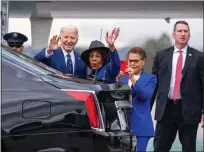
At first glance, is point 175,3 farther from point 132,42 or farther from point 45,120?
point 45,120

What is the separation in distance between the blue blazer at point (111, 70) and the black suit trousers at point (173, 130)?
34.8 inches

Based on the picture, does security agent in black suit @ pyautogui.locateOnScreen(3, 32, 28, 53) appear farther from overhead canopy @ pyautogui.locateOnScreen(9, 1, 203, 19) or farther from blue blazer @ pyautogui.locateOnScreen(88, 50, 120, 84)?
overhead canopy @ pyautogui.locateOnScreen(9, 1, 203, 19)

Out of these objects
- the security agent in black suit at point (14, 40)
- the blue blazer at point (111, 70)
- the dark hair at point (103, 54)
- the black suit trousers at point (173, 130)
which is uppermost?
the security agent in black suit at point (14, 40)

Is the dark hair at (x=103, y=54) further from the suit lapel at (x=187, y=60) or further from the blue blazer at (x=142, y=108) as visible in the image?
the suit lapel at (x=187, y=60)

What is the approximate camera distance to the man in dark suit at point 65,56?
5.11 meters

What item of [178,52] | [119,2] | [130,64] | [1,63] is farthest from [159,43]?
[1,63]

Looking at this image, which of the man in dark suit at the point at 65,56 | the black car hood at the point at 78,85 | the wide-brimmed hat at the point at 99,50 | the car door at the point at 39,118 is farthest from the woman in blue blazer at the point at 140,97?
the car door at the point at 39,118

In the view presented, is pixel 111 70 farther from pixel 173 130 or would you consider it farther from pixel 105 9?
pixel 105 9

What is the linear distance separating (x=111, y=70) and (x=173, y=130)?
126cm

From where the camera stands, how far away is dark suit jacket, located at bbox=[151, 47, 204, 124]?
5641 millimetres

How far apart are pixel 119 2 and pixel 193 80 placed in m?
2.64

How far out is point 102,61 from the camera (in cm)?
527

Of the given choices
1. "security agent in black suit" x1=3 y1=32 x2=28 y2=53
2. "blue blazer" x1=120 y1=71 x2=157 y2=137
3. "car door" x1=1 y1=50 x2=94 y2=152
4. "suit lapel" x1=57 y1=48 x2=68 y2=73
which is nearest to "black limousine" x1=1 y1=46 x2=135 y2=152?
"car door" x1=1 y1=50 x2=94 y2=152

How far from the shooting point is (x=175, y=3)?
7922 millimetres
